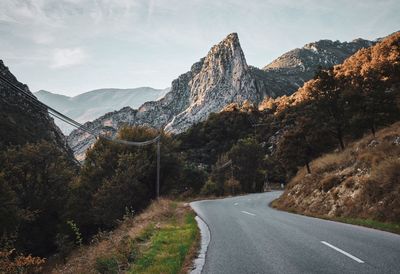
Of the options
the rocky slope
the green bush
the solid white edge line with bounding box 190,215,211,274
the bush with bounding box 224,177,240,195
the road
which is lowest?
the green bush

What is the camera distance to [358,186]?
1820 centimetres

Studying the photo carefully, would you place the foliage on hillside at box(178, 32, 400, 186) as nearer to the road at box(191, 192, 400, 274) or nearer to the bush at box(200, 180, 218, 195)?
the road at box(191, 192, 400, 274)

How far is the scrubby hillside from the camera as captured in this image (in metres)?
15.0

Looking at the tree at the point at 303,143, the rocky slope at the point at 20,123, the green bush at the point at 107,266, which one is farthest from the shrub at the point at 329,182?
the rocky slope at the point at 20,123

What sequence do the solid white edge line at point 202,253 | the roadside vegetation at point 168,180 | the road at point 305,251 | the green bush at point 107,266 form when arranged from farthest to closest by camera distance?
the roadside vegetation at point 168,180 → the green bush at point 107,266 → the solid white edge line at point 202,253 → the road at point 305,251

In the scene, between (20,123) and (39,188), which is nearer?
(39,188)

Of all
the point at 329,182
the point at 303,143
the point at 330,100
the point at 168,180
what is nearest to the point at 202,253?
the point at 329,182

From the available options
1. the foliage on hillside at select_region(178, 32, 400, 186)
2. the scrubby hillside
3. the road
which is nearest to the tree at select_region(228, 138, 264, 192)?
the foliage on hillside at select_region(178, 32, 400, 186)

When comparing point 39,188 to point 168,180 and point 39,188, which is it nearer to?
point 39,188

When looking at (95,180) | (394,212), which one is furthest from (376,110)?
(95,180)

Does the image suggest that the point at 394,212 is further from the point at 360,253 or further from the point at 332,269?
the point at 332,269

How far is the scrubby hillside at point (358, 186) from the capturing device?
15016mm

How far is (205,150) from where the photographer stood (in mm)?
128625

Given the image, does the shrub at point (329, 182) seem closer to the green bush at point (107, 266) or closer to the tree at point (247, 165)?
the green bush at point (107, 266)
